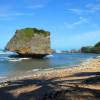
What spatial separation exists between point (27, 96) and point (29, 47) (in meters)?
60.5

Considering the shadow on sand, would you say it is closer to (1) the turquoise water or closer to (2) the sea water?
(2) the sea water

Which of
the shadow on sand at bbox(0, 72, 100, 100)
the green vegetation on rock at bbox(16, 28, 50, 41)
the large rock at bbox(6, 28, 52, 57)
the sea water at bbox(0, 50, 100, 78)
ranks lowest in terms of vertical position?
the shadow on sand at bbox(0, 72, 100, 100)

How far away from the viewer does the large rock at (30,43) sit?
242 feet

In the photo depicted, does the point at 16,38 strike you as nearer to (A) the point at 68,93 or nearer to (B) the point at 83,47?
(A) the point at 68,93

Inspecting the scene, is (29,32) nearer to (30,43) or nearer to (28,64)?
(30,43)

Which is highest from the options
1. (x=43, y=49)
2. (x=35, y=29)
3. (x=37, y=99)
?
(x=35, y=29)

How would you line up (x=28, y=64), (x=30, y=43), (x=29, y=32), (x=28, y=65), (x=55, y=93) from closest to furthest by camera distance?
(x=55, y=93)
(x=28, y=65)
(x=28, y=64)
(x=30, y=43)
(x=29, y=32)

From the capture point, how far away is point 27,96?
13.8 m

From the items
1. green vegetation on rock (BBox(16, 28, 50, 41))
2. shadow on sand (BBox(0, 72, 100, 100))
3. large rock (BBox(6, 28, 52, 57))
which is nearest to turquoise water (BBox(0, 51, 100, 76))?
large rock (BBox(6, 28, 52, 57))

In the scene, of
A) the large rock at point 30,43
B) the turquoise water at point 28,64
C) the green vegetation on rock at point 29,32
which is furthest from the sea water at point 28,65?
the green vegetation on rock at point 29,32

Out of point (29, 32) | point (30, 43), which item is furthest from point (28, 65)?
point (29, 32)

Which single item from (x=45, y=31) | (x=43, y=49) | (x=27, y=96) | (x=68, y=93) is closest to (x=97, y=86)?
(x=27, y=96)

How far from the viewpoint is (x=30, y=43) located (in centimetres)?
7538

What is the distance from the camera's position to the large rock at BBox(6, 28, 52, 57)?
242ft
